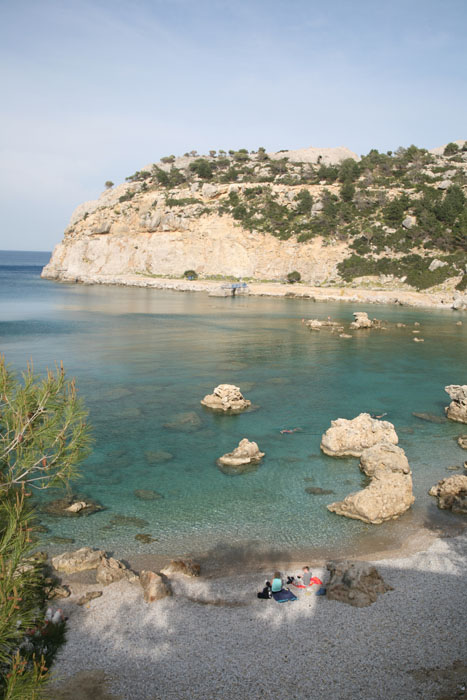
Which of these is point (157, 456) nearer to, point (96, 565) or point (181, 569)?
point (96, 565)

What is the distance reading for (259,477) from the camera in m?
19.5

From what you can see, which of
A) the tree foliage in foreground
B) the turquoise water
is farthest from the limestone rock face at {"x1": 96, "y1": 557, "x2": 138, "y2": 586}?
the tree foliage in foreground

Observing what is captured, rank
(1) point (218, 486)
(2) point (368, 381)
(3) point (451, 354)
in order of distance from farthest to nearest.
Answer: (3) point (451, 354)
(2) point (368, 381)
(1) point (218, 486)

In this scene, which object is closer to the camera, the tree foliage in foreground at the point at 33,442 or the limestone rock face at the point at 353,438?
the tree foliage in foreground at the point at 33,442

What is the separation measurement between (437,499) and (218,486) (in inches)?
321

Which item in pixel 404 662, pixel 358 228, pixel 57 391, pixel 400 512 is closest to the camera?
pixel 57 391

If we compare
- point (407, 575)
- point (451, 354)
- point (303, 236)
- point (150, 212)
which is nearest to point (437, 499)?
point (407, 575)

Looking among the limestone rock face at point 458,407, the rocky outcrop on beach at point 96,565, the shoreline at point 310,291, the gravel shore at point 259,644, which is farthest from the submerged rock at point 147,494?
the shoreline at point 310,291

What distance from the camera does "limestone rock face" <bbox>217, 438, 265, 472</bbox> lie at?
20.5 m

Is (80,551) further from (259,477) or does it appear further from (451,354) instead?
(451,354)

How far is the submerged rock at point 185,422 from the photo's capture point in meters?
24.8

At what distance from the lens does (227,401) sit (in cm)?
2770

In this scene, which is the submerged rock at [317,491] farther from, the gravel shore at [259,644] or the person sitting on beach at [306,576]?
the gravel shore at [259,644]

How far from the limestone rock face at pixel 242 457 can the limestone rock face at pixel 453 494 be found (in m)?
7.42
